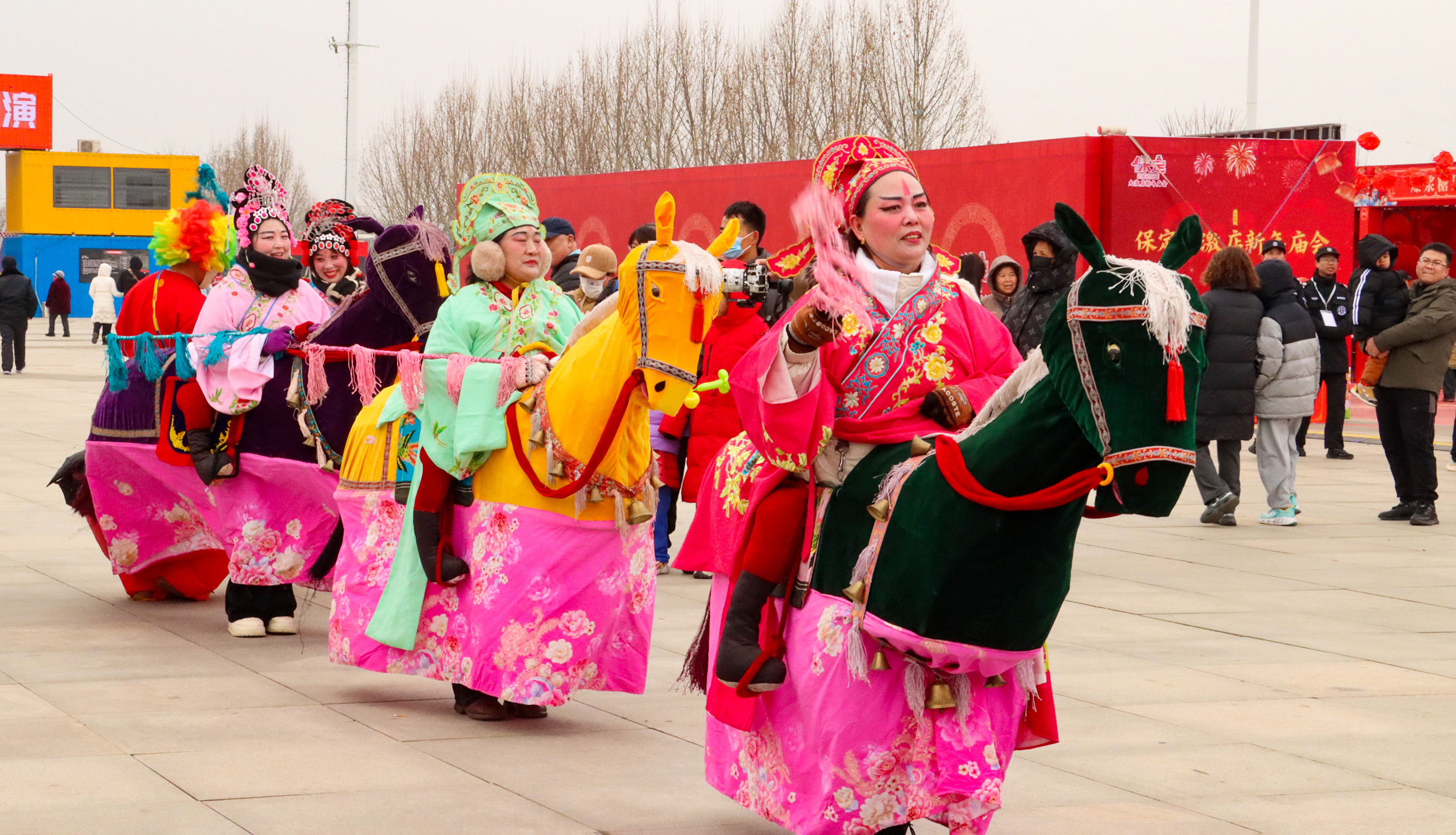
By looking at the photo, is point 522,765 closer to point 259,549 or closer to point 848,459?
point 848,459

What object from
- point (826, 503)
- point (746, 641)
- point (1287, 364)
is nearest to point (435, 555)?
point (746, 641)

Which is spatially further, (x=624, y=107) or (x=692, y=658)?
(x=624, y=107)

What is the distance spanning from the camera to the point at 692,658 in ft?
14.1

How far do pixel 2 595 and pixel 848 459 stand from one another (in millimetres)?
5496

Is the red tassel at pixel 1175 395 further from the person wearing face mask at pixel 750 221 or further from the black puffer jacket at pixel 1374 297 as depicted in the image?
the black puffer jacket at pixel 1374 297

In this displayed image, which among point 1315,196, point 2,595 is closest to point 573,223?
point 1315,196

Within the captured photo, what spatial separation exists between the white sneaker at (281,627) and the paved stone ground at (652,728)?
12 centimetres

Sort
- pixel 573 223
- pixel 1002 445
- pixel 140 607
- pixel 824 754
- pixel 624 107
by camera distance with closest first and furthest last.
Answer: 1. pixel 1002 445
2. pixel 824 754
3. pixel 140 607
4. pixel 573 223
5. pixel 624 107

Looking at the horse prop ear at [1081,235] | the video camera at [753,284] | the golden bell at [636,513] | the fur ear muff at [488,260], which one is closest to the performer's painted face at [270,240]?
the fur ear muff at [488,260]

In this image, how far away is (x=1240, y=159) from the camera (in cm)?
1578

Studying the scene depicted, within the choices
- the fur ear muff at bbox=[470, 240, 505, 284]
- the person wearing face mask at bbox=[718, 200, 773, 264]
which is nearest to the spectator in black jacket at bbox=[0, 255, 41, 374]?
the person wearing face mask at bbox=[718, 200, 773, 264]

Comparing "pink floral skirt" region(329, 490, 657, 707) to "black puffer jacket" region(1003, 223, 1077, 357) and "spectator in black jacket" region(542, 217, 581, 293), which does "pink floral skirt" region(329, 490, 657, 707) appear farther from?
"black puffer jacket" region(1003, 223, 1077, 357)

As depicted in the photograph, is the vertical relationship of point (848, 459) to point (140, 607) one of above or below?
above

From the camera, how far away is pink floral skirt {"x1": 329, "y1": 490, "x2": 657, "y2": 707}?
16.9 ft
